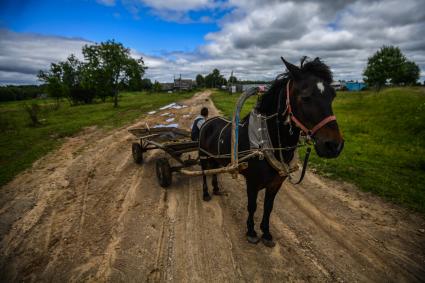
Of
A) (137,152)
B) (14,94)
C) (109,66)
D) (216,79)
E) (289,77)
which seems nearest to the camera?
(289,77)

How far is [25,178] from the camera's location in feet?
20.7

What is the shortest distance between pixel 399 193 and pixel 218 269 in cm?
515

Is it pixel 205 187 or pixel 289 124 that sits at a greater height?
pixel 289 124

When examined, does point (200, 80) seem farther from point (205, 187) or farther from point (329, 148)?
point (329, 148)

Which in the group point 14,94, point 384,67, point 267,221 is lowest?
point 267,221

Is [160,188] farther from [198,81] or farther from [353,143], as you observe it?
[198,81]

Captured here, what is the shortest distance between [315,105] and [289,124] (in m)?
0.54

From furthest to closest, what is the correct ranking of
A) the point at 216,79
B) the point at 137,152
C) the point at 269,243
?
the point at 216,79, the point at 137,152, the point at 269,243

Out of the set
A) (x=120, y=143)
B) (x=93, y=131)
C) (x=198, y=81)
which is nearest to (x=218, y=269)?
(x=120, y=143)

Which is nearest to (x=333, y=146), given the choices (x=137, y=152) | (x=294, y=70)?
(x=294, y=70)

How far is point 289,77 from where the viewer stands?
2812 millimetres

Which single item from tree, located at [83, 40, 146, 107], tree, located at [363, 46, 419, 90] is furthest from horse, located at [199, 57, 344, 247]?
tree, located at [363, 46, 419, 90]

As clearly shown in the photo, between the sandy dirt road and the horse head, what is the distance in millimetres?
2122

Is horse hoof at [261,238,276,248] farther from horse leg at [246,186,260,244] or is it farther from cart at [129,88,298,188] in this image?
cart at [129,88,298,188]
